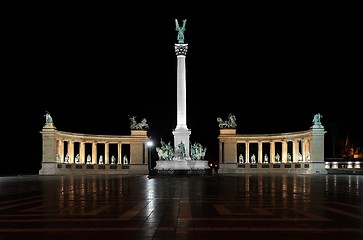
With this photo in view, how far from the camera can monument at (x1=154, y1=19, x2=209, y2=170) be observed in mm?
75750

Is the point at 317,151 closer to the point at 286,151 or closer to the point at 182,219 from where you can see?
the point at 286,151

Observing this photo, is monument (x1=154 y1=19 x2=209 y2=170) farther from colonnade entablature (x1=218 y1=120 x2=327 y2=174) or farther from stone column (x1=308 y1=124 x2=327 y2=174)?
colonnade entablature (x1=218 y1=120 x2=327 y2=174)

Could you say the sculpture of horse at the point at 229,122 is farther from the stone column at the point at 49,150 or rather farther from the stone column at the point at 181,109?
the stone column at the point at 49,150

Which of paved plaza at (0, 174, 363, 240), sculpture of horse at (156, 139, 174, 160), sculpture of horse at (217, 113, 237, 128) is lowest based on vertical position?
paved plaza at (0, 174, 363, 240)

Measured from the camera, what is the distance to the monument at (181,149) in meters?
75.8

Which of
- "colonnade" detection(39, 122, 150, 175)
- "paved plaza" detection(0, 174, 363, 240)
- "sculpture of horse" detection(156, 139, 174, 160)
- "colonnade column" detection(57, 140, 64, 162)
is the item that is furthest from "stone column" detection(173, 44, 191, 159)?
→ "paved plaza" detection(0, 174, 363, 240)

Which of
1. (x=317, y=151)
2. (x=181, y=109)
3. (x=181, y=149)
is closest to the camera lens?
(x=181, y=149)

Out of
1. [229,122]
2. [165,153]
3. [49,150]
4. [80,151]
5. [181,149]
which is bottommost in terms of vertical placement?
[165,153]

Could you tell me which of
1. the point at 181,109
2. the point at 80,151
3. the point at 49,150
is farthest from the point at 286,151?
the point at 49,150

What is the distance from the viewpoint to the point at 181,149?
2980 inches

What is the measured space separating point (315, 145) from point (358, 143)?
46063 millimetres

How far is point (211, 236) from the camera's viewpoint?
14.3 metres

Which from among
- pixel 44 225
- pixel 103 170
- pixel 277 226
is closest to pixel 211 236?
pixel 277 226

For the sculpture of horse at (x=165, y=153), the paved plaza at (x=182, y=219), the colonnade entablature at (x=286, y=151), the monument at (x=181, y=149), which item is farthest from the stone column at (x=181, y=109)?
the paved plaza at (x=182, y=219)
